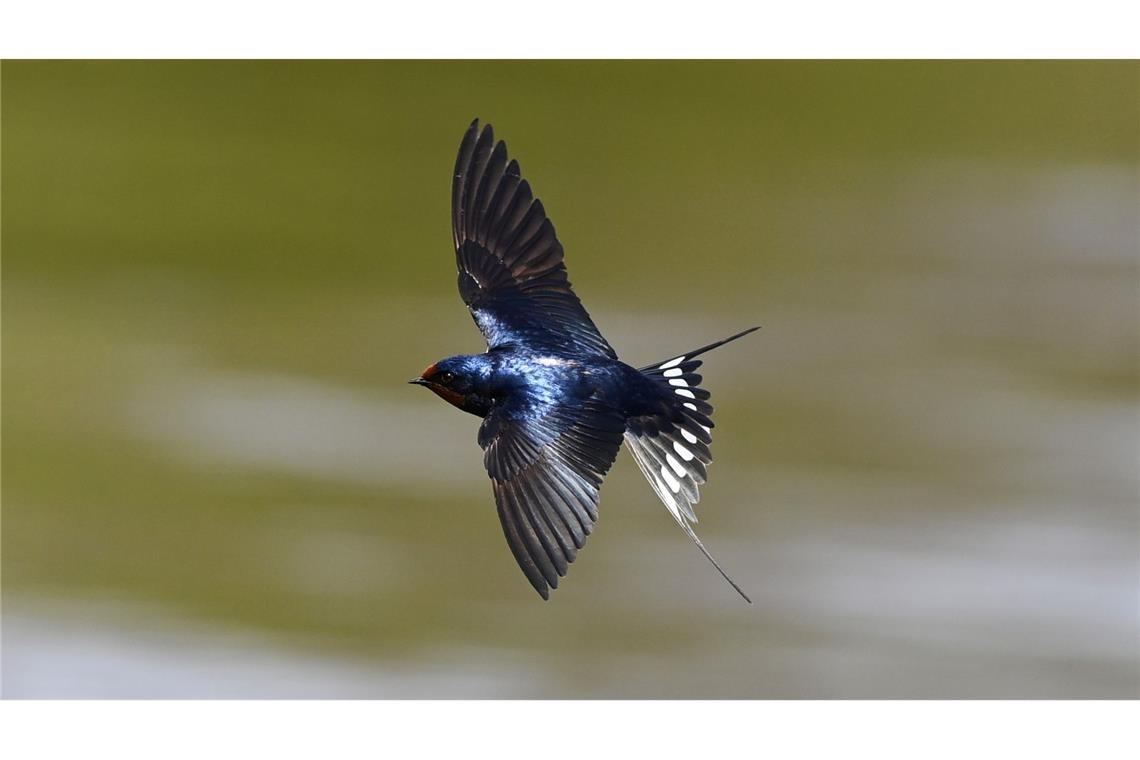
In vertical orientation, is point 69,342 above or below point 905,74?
below

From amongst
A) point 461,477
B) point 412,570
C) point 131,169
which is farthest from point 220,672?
point 131,169

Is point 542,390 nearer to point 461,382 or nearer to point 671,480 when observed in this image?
point 461,382

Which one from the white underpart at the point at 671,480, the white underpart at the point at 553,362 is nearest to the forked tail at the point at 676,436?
the white underpart at the point at 671,480

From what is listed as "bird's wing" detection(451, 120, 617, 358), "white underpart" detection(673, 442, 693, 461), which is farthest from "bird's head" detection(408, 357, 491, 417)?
"white underpart" detection(673, 442, 693, 461)

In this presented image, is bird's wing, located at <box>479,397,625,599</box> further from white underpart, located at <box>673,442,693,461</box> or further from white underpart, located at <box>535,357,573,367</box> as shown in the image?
white underpart, located at <box>673,442,693,461</box>

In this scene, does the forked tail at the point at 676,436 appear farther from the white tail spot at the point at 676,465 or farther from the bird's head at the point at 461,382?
the bird's head at the point at 461,382

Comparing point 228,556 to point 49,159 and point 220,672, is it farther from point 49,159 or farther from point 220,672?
point 49,159

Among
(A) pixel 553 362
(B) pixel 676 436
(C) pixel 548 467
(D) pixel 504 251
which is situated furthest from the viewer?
(D) pixel 504 251

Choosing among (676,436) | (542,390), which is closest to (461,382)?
(542,390)
